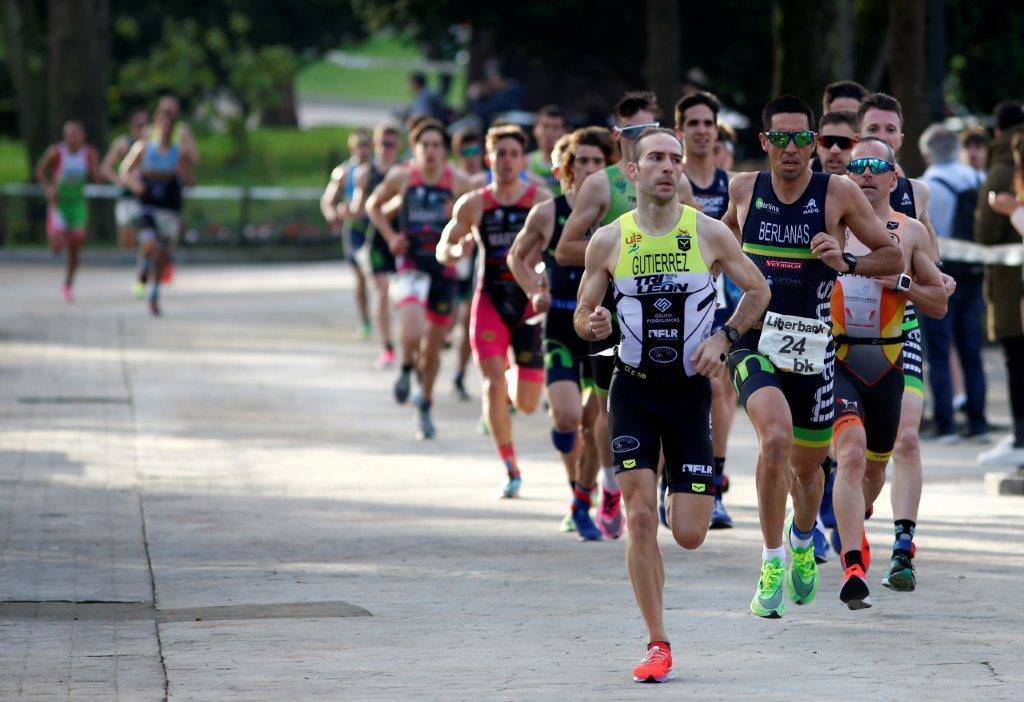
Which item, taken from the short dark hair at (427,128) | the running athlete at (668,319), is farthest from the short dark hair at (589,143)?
the short dark hair at (427,128)

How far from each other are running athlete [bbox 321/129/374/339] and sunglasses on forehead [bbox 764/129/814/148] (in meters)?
11.9

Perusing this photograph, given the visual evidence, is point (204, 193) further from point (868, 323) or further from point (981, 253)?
point (868, 323)

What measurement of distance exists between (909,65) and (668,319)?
10.5 meters

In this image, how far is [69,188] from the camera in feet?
88.0

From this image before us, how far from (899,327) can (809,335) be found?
82cm

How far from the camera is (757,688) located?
755 cm

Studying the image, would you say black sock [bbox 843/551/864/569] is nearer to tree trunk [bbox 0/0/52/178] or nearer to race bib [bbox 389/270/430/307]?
race bib [bbox 389/270/430/307]

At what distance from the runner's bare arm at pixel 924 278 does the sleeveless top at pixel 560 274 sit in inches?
85.7

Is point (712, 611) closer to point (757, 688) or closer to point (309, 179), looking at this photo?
point (757, 688)

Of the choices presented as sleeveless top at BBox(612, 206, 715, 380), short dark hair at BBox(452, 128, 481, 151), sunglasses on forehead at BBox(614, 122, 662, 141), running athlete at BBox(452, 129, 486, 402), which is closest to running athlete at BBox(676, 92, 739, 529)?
sunglasses on forehead at BBox(614, 122, 662, 141)

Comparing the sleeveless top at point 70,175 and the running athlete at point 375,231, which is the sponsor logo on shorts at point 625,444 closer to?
the running athlete at point 375,231

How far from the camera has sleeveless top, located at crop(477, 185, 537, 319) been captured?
12.5 metres

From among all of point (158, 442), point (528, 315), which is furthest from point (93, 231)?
point (528, 315)

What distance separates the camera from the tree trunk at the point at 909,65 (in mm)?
18062
